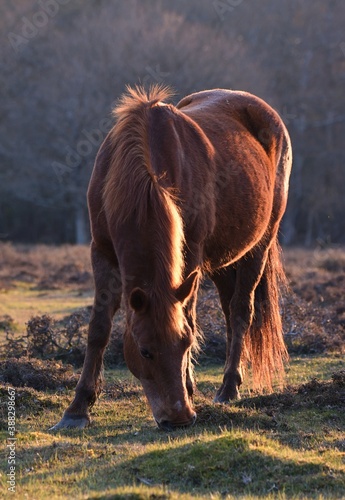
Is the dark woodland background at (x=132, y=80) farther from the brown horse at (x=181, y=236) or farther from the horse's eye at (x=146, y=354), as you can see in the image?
the horse's eye at (x=146, y=354)

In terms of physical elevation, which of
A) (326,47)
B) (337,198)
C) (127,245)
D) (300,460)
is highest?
(326,47)

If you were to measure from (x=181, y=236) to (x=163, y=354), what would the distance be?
0.80 meters

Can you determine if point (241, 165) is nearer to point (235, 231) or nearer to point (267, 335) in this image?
point (235, 231)

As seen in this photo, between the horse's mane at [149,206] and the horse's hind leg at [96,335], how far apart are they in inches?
23.8

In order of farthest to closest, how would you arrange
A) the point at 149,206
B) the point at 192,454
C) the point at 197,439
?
1. the point at 149,206
2. the point at 197,439
3. the point at 192,454

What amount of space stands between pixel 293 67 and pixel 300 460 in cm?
3878

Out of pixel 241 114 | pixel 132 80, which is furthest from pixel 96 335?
pixel 132 80

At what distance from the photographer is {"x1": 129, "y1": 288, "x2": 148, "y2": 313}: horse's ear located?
198 inches

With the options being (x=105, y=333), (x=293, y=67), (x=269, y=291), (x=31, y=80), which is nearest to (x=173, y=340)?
(x=105, y=333)

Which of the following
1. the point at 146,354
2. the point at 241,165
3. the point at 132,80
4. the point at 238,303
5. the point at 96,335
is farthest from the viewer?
the point at 132,80

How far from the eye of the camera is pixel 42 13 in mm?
37562

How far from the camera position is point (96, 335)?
615cm

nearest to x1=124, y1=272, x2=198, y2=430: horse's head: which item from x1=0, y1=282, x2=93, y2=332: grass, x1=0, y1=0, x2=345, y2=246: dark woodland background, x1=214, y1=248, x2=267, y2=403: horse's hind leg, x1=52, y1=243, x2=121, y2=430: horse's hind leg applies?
x1=52, y1=243, x2=121, y2=430: horse's hind leg

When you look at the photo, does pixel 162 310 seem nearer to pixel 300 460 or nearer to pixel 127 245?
pixel 127 245
